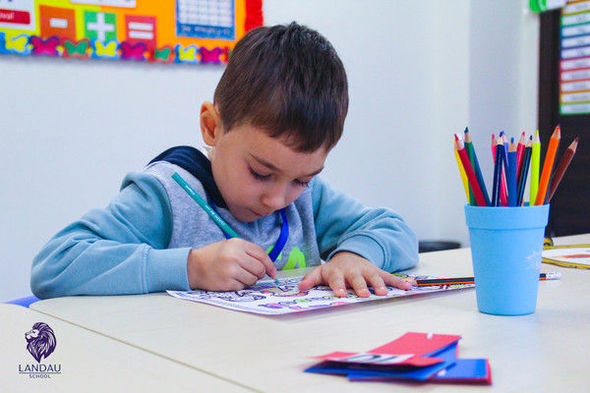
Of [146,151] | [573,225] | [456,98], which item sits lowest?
[573,225]

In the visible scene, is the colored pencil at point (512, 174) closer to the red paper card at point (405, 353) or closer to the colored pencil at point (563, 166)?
the colored pencil at point (563, 166)

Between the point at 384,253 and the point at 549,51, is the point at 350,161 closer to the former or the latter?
the point at 549,51

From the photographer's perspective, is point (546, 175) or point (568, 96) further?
point (568, 96)

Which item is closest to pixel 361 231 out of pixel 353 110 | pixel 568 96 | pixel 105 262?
pixel 105 262

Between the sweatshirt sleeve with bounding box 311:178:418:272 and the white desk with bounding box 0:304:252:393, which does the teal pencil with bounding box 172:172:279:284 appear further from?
the white desk with bounding box 0:304:252:393

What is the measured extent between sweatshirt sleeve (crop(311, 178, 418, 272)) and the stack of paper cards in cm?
45

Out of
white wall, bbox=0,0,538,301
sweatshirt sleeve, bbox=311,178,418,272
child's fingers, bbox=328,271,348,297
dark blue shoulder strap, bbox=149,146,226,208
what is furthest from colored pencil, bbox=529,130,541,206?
white wall, bbox=0,0,538,301

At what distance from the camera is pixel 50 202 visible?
6.05 feet

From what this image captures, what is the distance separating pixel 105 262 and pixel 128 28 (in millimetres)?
1308

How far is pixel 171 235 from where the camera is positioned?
3.30 ft

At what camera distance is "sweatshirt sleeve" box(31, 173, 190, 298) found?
79 cm

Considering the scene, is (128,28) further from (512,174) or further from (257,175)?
(512,174)

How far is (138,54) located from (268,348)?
163 centimetres

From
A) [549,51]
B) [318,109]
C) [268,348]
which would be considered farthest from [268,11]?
[268,348]
